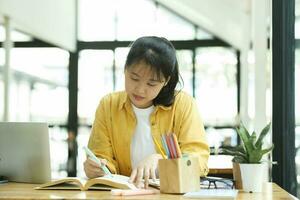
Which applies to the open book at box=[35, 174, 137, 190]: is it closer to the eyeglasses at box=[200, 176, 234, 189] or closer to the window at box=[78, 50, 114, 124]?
the eyeglasses at box=[200, 176, 234, 189]

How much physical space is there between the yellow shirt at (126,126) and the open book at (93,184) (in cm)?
22

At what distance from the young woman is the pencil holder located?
9.7 inches

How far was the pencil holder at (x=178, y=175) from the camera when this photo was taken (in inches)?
65.9

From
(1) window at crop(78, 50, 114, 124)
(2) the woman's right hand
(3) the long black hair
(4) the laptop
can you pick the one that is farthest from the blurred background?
(2) the woman's right hand

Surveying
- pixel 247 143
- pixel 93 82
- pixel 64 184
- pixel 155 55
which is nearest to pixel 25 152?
pixel 64 184

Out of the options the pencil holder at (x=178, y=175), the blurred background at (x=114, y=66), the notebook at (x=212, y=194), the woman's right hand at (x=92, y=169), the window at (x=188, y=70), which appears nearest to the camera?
the notebook at (x=212, y=194)

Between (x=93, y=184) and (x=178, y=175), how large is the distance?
312 millimetres

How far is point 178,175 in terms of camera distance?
1678 mm

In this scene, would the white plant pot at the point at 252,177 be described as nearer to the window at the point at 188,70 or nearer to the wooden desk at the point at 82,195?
the wooden desk at the point at 82,195

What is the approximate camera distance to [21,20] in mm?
6844

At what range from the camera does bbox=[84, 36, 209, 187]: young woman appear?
196 cm

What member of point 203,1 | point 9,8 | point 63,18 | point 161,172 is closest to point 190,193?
point 161,172

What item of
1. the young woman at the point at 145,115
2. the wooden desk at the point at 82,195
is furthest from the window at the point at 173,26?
the wooden desk at the point at 82,195

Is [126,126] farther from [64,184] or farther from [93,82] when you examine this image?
[93,82]
